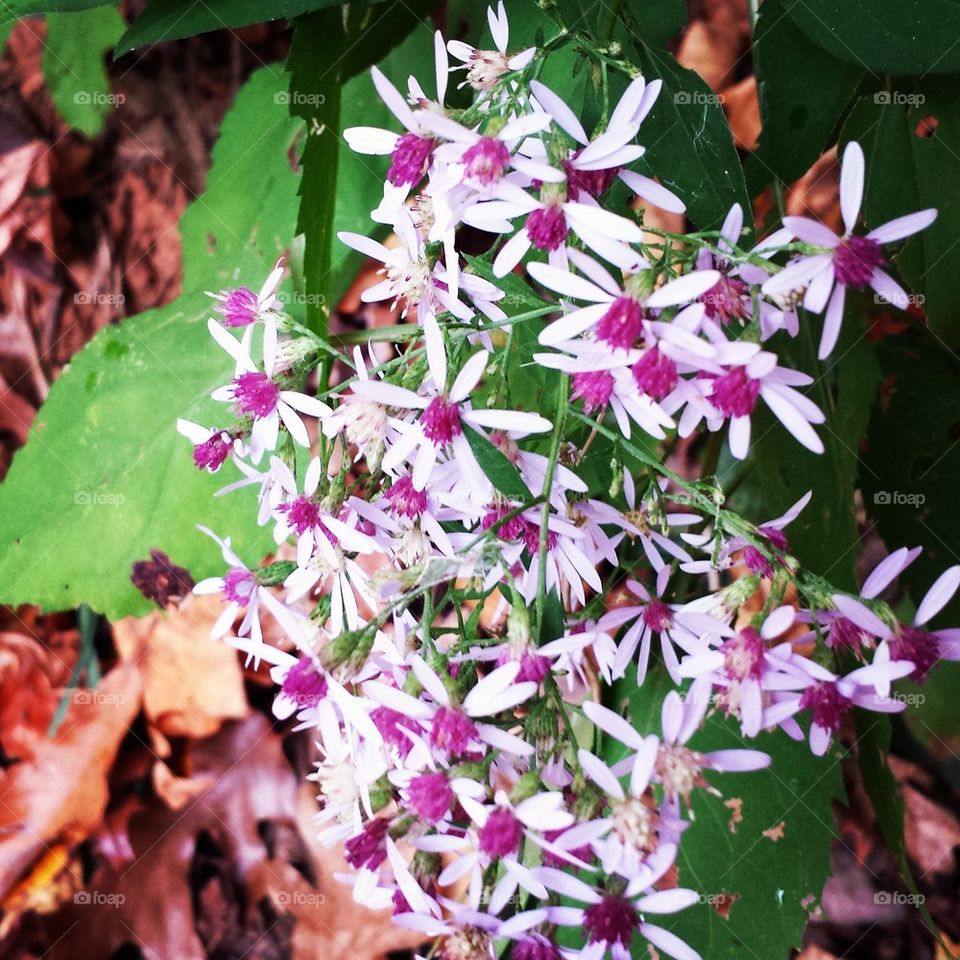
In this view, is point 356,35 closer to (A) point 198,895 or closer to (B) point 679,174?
(B) point 679,174

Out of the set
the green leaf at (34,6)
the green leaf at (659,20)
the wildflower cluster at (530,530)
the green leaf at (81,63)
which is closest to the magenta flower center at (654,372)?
the wildflower cluster at (530,530)

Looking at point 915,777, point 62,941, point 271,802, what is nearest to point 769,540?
point 915,777

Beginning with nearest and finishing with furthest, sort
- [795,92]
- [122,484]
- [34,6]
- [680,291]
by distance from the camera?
[680,291], [34,6], [795,92], [122,484]

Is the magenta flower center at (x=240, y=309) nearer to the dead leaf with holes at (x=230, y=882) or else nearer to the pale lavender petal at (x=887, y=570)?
the pale lavender petal at (x=887, y=570)

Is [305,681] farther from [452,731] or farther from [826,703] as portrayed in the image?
[826,703]

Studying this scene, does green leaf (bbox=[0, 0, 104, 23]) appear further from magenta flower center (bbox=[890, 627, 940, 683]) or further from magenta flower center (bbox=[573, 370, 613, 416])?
magenta flower center (bbox=[890, 627, 940, 683])

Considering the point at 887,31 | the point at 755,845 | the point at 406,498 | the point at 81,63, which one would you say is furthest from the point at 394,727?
the point at 81,63

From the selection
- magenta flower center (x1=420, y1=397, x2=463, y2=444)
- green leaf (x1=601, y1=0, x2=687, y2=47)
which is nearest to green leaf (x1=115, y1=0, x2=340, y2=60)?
green leaf (x1=601, y1=0, x2=687, y2=47)

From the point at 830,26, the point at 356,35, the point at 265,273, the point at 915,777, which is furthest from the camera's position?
the point at 915,777
